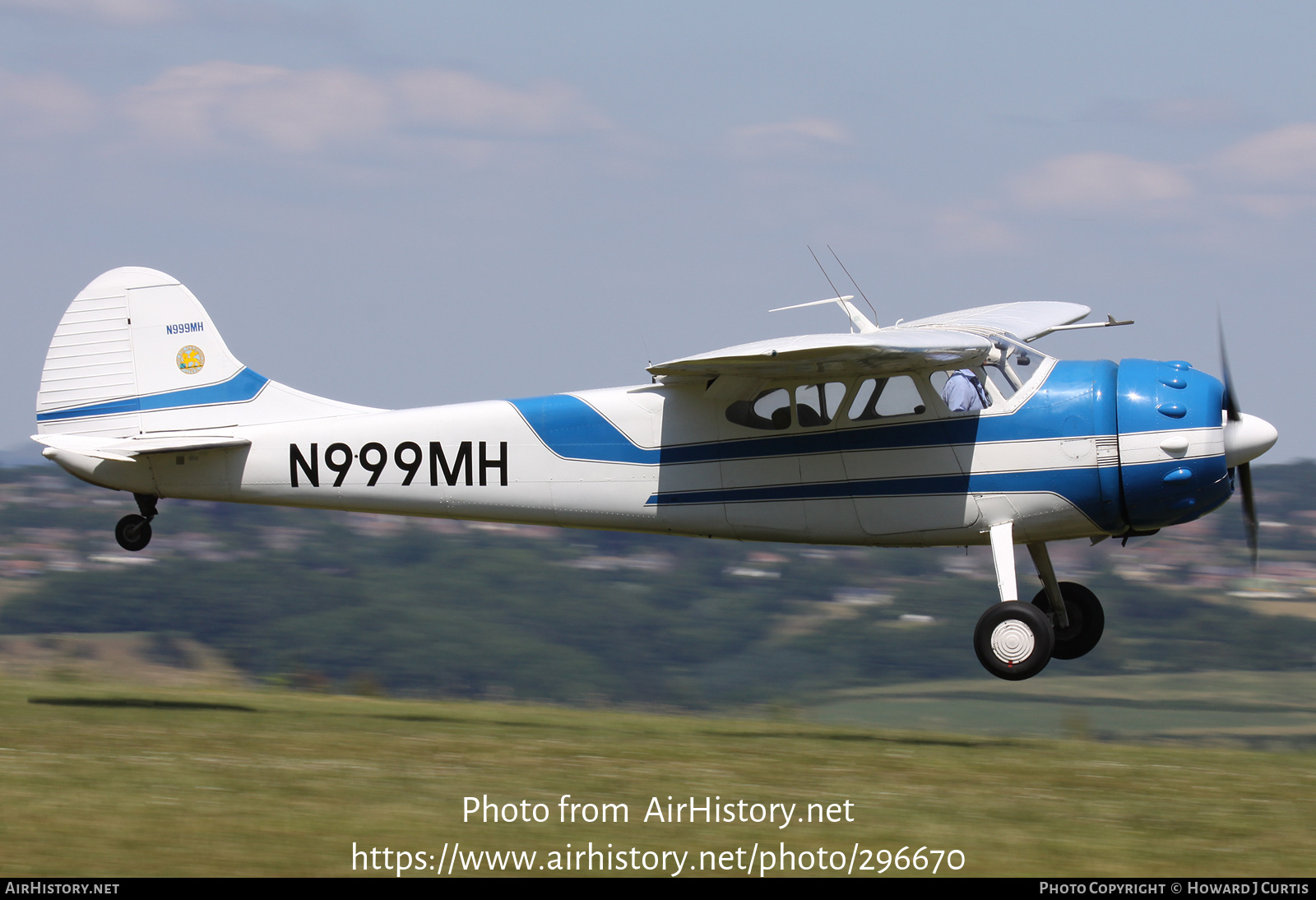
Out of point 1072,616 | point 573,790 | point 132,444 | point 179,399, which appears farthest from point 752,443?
point 132,444

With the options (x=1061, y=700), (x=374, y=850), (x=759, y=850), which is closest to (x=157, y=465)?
(x=374, y=850)

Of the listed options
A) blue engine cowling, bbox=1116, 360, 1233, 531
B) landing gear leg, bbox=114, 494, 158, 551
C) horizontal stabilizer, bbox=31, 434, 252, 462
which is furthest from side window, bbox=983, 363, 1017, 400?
landing gear leg, bbox=114, 494, 158, 551

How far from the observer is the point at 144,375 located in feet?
38.3

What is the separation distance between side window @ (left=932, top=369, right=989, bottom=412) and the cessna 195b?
0.04 ft

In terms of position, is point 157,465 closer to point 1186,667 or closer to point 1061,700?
point 1061,700

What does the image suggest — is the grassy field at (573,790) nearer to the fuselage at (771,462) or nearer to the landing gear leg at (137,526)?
the landing gear leg at (137,526)

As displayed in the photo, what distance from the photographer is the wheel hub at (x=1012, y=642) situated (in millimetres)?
9734

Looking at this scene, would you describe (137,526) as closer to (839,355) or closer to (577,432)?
(577,432)

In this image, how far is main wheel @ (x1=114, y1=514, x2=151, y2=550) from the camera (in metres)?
11.5

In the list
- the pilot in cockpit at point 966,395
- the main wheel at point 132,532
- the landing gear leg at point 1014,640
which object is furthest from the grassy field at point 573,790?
the pilot in cockpit at point 966,395

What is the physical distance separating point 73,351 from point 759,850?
26.9 feet

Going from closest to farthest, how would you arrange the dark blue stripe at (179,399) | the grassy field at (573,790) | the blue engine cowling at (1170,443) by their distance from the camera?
the grassy field at (573,790), the blue engine cowling at (1170,443), the dark blue stripe at (179,399)

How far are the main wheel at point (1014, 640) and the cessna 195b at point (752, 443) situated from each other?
16 mm

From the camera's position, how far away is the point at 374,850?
623 cm
